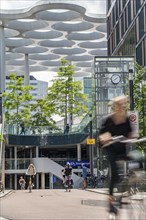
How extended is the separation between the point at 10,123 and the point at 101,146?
4513 cm

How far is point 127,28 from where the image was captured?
182 feet

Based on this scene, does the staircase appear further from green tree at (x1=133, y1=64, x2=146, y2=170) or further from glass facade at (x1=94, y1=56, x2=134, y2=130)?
green tree at (x1=133, y1=64, x2=146, y2=170)

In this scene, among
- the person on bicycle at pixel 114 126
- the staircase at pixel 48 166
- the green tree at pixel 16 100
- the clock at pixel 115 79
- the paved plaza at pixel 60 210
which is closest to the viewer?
the person on bicycle at pixel 114 126

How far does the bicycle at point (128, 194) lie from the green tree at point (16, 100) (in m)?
43.9

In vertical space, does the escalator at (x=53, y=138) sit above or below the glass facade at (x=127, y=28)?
below

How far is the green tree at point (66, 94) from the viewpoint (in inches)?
2174

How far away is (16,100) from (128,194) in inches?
1767

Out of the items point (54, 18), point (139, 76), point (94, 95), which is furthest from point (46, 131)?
point (139, 76)

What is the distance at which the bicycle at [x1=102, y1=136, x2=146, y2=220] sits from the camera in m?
6.12

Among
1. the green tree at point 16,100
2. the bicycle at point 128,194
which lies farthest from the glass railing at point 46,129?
the bicycle at point 128,194

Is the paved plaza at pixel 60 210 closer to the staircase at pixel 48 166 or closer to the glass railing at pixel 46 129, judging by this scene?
the glass railing at pixel 46 129

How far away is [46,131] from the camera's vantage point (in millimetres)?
54125

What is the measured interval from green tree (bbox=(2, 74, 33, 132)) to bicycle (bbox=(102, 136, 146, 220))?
43.9 meters

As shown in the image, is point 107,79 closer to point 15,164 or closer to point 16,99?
point 16,99
